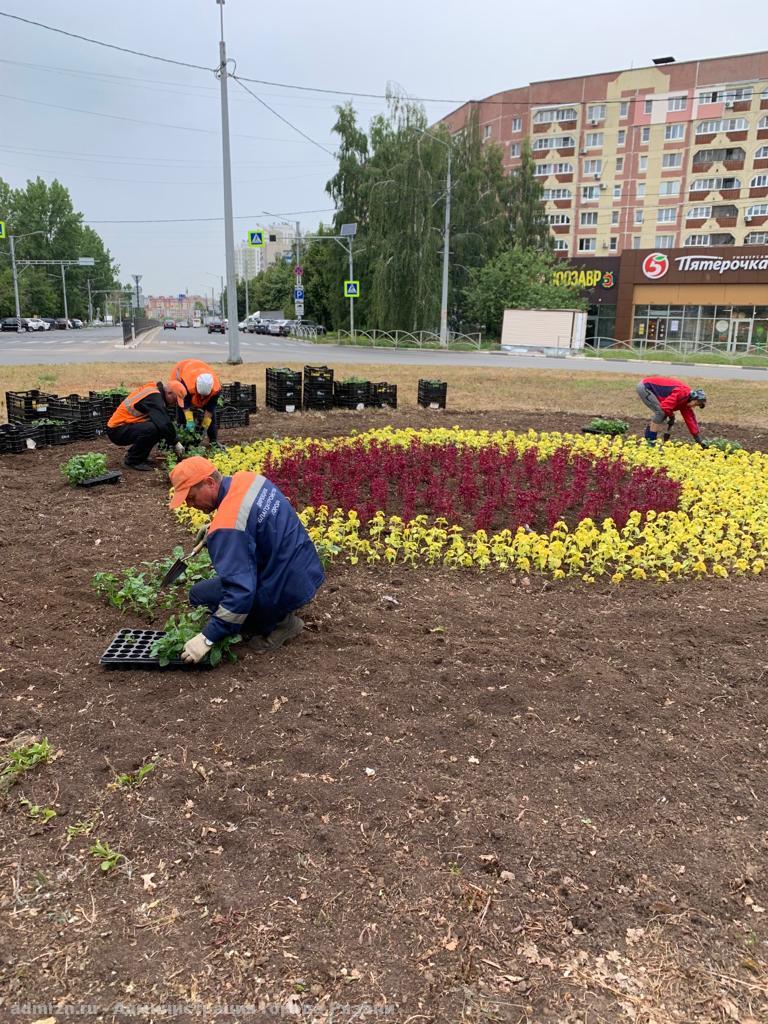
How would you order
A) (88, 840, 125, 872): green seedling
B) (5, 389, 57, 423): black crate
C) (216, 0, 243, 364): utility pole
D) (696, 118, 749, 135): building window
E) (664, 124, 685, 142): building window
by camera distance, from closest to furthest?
(88, 840, 125, 872): green seedling
(5, 389, 57, 423): black crate
(216, 0, 243, 364): utility pole
(696, 118, 749, 135): building window
(664, 124, 685, 142): building window

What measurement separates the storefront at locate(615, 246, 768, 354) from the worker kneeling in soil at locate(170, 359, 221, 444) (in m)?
42.1

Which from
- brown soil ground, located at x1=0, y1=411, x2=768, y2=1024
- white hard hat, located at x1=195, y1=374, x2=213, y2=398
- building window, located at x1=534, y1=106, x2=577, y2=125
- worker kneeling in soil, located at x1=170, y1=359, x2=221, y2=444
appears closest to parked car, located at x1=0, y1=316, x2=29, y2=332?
building window, located at x1=534, y1=106, x2=577, y2=125

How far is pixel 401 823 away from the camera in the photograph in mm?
2801

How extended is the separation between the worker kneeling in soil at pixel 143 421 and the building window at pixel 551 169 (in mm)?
65890

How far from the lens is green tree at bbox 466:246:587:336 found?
45.6m

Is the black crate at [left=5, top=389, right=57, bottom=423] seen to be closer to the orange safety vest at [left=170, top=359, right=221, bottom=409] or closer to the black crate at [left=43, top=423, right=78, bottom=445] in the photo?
the black crate at [left=43, top=423, right=78, bottom=445]

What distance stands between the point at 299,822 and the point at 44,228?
359 ft

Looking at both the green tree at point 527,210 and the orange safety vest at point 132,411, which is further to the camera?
the green tree at point 527,210

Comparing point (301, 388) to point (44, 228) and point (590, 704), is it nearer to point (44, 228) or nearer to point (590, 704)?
point (590, 704)

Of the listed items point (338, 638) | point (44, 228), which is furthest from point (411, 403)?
point (44, 228)

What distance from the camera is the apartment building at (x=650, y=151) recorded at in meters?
58.2

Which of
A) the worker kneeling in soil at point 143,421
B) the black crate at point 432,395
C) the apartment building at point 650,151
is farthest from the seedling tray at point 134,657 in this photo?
the apartment building at point 650,151

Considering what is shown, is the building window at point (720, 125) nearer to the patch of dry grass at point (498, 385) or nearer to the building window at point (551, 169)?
the building window at point (551, 169)

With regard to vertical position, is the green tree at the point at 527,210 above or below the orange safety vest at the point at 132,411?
above
